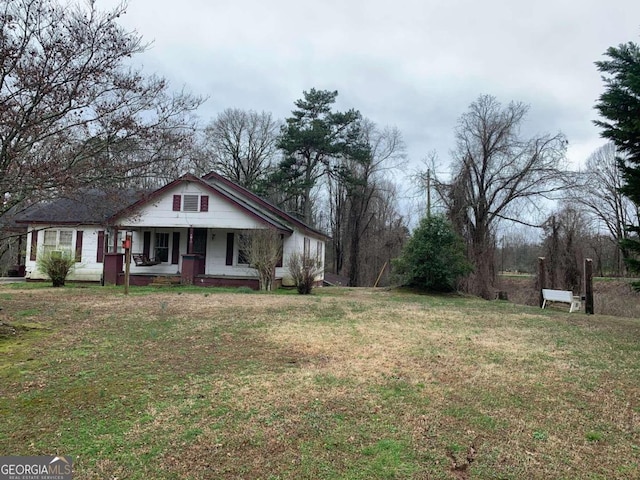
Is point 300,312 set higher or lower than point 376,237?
lower

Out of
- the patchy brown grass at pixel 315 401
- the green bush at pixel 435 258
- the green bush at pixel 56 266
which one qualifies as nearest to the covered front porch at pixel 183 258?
the green bush at pixel 56 266

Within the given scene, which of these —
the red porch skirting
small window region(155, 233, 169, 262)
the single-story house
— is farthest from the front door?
the red porch skirting

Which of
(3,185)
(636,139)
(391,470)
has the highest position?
(636,139)

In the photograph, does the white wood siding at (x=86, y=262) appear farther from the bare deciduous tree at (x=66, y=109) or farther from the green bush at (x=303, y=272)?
the bare deciduous tree at (x=66, y=109)

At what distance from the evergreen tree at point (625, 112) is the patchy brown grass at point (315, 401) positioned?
310cm

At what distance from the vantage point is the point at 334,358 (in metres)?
5.58

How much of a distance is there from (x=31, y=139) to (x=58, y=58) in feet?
3.97

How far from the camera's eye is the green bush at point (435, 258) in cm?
1709

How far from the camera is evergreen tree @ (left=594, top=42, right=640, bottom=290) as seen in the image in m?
8.45

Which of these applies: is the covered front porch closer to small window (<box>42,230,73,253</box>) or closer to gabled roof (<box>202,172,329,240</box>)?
small window (<box>42,230,73,253</box>)

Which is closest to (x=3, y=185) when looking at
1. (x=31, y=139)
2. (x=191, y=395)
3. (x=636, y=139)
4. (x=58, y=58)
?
(x=31, y=139)

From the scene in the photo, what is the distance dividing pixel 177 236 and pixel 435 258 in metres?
11.1

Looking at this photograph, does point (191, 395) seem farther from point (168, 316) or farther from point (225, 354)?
point (168, 316)

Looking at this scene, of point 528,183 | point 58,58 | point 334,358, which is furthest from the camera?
point 528,183
